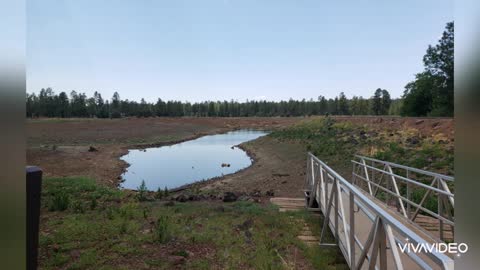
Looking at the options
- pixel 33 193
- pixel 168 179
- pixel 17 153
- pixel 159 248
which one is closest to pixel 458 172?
pixel 17 153

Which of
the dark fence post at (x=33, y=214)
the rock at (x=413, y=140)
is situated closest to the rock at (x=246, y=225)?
the dark fence post at (x=33, y=214)

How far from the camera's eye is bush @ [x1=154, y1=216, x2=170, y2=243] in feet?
19.2

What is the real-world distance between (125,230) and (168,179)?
1173cm

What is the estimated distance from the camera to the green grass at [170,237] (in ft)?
→ 16.2

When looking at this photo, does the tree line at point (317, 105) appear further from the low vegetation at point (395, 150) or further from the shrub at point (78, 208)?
the shrub at point (78, 208)

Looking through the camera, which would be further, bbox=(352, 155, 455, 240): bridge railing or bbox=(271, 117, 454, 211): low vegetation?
bbox=(271, 117, 454, 211): low vegetation

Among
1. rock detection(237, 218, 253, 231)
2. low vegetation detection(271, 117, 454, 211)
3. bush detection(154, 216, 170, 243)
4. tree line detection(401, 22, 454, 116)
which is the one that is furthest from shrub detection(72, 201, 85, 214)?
tree line detection(401, 22, 454, 116)

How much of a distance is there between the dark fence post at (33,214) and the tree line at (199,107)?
66.2 metres

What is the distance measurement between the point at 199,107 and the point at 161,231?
12171 centimetres

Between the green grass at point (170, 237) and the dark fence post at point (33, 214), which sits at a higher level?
the dark fence post at point (33, 214)

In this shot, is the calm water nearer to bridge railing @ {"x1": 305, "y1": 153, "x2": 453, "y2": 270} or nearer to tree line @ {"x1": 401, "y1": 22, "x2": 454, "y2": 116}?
bridge railing @ {"x1": 305, "y1": 153, "x2": 453, "y2": 270}

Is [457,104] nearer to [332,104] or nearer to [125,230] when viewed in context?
[125,230]

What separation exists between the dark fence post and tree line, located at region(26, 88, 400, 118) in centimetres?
6625

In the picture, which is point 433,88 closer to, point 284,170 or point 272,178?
point 284,170
